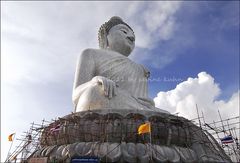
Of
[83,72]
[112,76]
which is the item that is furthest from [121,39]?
[83,72]

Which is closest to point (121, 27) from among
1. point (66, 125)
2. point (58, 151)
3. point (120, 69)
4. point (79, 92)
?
point (120, 69)

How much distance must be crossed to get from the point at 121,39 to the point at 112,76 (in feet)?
7.62

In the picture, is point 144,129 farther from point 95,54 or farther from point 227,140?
point 227,140

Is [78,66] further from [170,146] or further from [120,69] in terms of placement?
[170,146]

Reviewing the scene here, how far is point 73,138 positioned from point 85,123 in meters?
0.52

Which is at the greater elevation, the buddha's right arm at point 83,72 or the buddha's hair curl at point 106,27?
the buddha's hair curl at point 106,27

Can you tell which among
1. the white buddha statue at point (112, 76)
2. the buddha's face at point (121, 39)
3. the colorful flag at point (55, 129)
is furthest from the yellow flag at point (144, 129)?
the buddha's face at point (121, 39)

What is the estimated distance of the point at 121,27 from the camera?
13031mm

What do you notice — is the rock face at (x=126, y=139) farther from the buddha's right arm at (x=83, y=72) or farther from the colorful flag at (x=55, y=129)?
the buddha's right arm at (x=83, y=72)

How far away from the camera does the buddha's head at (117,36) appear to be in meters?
12.8

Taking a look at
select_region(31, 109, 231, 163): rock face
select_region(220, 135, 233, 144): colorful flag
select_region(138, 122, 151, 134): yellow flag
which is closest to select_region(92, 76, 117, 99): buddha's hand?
select_region(31, 109, 231, 163): rock face

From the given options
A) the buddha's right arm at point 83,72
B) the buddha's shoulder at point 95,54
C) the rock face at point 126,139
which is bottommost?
the rock face at point 126,139

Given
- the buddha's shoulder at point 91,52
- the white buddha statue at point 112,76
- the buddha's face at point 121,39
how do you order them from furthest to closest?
the buddha's face at point 121,39, the buddha's shoulder at point 91,52, the white buddha statue at point 112,76

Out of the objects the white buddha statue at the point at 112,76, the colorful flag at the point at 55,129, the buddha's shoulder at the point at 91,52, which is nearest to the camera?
the colorful flag at the point at 55,129
